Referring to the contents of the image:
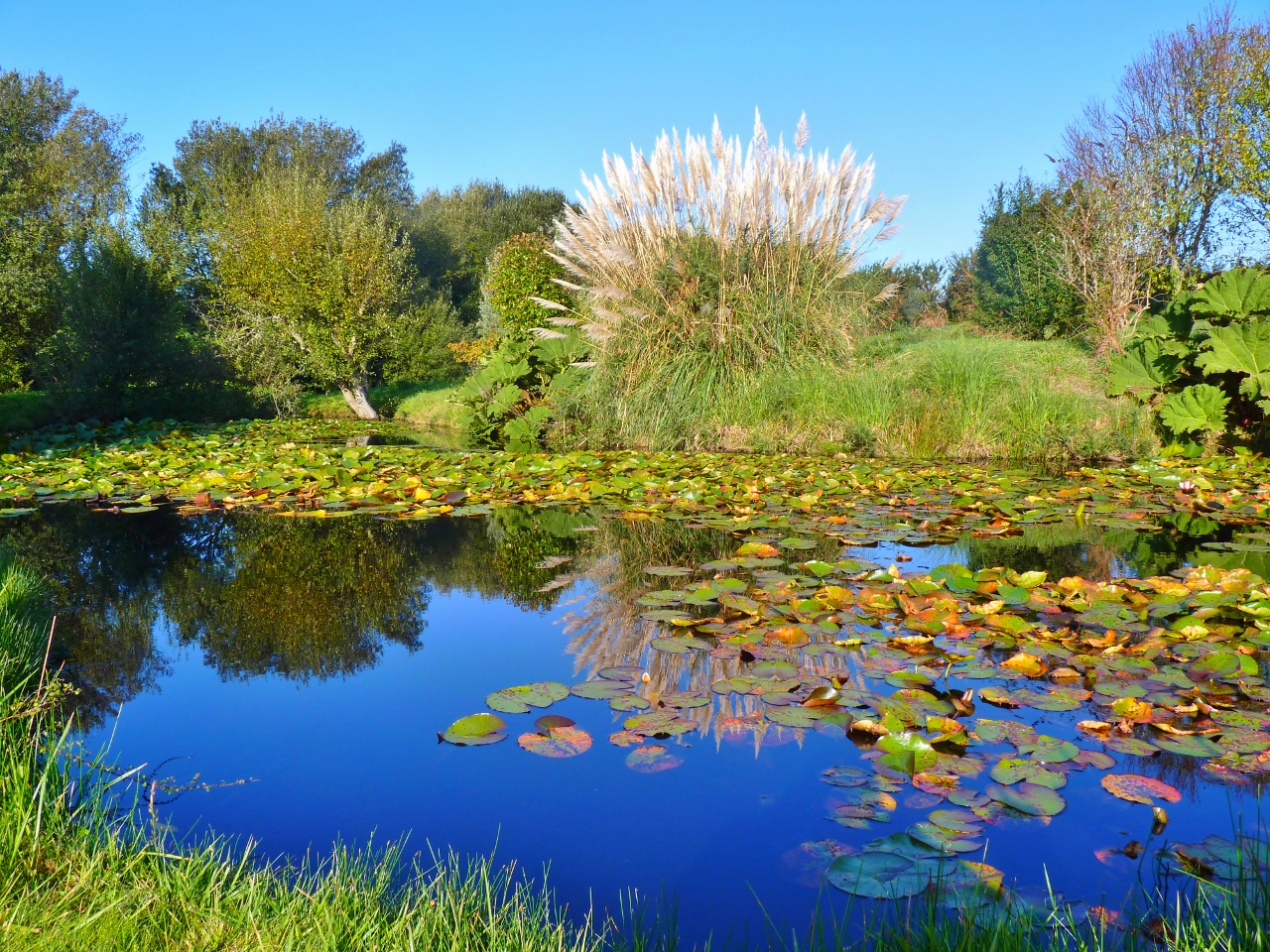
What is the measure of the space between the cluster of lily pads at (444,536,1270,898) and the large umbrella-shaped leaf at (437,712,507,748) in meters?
0.11

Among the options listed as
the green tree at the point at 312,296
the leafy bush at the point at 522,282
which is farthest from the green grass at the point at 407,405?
the leafy bush at the point at 522,282

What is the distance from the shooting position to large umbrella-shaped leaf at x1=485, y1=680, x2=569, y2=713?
92.6 inches

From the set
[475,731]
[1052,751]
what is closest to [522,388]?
[475,731]

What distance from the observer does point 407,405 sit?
1612 centimetres

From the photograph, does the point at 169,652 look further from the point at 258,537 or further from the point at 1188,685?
the point at 1188,685

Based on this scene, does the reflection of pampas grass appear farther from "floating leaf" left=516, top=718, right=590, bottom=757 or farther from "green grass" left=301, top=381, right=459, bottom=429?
"green grass" left=301, top=381, right=459, bottom=429

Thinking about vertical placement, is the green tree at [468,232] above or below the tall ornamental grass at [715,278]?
above

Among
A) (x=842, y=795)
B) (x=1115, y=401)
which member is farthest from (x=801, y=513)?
(x=1115, y=401)

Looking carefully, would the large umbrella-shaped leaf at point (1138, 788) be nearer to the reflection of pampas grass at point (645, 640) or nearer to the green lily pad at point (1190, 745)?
the green lily pad at point (1190, 745)

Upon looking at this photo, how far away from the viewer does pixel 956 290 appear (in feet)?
62.8

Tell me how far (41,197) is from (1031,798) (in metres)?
23.5

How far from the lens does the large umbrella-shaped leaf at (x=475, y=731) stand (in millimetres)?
2150

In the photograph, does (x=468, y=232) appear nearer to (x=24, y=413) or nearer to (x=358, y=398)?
(x=358, y=398)

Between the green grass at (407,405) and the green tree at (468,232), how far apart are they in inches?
226
